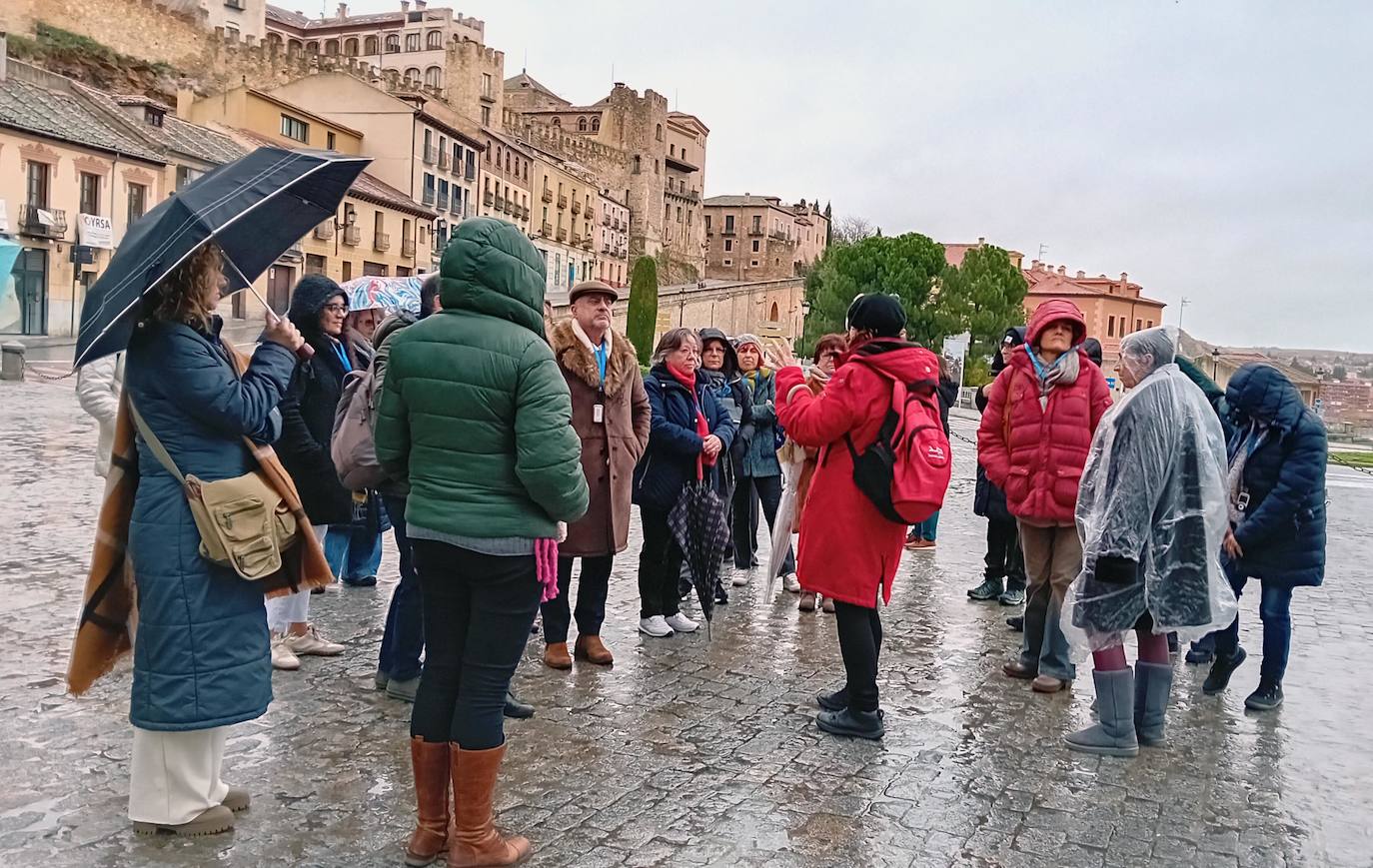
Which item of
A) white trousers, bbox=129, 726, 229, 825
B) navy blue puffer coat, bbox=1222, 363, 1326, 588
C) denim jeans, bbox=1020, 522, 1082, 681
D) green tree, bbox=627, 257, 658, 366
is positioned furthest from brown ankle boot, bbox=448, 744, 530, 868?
green tree, bbox=627, 257, 658, 366

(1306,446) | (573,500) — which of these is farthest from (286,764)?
(1306,446)

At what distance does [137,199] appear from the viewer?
124ft

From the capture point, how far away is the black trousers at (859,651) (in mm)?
5031

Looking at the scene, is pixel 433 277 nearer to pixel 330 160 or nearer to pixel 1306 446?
pixel 330 160

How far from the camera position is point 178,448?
144 inches

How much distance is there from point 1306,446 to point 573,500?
397cm

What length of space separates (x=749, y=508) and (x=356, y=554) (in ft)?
9.92

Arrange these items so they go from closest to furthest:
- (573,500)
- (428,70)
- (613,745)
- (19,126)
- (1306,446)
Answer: (573,500) < (613,745) < (1306,446) < (19,126) < (428,70)

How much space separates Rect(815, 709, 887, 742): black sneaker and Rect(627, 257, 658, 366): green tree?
45.5 m

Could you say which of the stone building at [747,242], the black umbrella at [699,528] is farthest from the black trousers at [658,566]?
the stone building at [747,242]

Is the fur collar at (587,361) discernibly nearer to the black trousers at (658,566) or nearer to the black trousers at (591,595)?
the black trousers at (591,595)

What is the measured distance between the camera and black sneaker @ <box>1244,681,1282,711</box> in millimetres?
5777

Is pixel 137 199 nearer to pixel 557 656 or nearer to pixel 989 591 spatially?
pixel 989 591

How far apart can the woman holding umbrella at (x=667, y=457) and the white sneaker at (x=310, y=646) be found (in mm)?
1775
